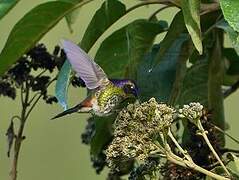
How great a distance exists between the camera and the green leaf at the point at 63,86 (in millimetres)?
889

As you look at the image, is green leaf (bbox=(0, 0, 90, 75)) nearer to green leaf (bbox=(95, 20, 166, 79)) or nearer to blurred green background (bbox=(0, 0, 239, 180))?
green leaf (bbox=(95, 20, 166, 79))

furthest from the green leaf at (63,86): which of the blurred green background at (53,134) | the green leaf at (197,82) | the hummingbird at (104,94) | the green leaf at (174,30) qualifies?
the blurred green background at (53,134)

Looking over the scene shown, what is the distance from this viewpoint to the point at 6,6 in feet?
3.24

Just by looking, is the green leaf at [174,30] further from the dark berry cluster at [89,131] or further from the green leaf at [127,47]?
the dark berry cluster at [89,131]

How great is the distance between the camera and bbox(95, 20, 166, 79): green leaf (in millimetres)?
1069

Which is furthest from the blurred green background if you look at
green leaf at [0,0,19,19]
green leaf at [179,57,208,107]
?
green leaf at [0,0,19,19]

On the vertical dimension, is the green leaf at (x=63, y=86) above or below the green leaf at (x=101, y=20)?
below

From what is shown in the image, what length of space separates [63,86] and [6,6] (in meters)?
0.14

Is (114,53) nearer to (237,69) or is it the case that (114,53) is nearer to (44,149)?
(237,69)

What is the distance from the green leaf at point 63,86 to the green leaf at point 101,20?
0.09 meters

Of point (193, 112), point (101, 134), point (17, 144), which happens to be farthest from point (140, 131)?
point (101, 134)

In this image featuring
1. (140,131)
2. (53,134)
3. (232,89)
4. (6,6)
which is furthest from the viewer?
(53,134)

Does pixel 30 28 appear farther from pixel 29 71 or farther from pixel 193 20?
pixel 193 20

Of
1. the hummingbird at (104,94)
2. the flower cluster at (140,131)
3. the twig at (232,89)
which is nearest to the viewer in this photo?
the flower cluster at (140,131)
